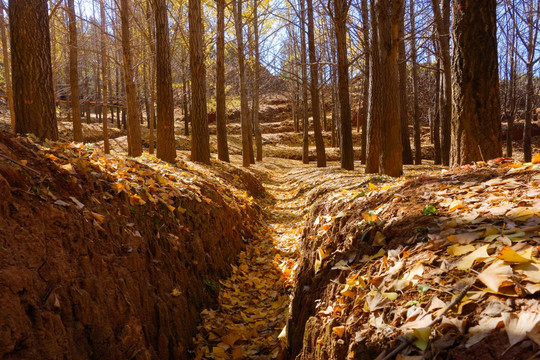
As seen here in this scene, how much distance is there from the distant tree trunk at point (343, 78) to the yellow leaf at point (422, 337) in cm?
1034

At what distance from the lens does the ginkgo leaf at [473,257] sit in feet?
6.05

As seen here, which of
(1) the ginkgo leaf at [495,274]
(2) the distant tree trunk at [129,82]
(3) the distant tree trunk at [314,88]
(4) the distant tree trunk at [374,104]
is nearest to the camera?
(1) the ginkgo leaf at [495,274]

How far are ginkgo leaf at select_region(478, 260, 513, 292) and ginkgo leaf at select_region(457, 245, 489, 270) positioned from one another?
8cm

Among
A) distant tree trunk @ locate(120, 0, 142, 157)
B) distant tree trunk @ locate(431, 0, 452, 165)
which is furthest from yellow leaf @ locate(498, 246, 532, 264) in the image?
distant tree trunk @ locate(431, 0, 452, 165)

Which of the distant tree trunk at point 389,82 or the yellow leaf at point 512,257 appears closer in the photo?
the yellow leaf at point 512,257

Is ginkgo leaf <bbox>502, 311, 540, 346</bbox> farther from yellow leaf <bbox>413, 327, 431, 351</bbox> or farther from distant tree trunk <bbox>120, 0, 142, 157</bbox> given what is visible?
distant tree trunk <bbox>120, 0, 142, 157</bbox>

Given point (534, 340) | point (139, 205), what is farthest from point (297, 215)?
point (534, 340)

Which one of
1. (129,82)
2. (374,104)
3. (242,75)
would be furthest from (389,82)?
(242,75)

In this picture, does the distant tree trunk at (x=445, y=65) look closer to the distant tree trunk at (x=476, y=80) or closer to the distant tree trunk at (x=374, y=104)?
the distant tree trunk at (x=374, y=104)

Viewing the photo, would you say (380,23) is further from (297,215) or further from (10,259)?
(10,259)

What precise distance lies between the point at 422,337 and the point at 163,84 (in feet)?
27.4

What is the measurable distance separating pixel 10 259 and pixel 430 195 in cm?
339

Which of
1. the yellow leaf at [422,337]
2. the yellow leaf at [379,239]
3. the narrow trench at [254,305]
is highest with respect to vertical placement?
the yellow leaf at [379,239]

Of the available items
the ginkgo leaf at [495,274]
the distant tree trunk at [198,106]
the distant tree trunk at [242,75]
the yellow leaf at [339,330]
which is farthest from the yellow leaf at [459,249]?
the distant tree trunk at [242,75]
